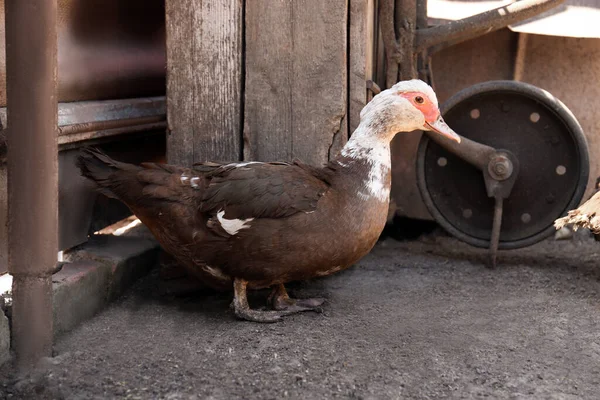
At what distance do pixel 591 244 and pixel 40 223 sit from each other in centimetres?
337

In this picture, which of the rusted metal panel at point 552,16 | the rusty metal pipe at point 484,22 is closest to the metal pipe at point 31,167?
the rusty metal pipe at point 484,22

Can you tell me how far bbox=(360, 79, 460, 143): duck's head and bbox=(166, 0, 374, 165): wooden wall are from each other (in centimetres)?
28

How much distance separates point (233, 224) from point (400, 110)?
0.89 meters

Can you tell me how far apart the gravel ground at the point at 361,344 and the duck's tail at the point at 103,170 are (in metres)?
0.57

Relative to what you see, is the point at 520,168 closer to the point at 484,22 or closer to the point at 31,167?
the point at 484,22

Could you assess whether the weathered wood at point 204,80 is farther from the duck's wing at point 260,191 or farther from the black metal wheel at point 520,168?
the black metal wheel at point 520,168

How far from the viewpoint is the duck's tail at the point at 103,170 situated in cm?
336

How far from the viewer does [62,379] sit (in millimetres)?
2730

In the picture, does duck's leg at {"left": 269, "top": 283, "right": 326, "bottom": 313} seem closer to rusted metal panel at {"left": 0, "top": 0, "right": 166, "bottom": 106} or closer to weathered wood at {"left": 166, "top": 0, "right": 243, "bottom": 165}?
weathered wood at {"left": 166, "top": 0, "right": 243, "bottom": 165}

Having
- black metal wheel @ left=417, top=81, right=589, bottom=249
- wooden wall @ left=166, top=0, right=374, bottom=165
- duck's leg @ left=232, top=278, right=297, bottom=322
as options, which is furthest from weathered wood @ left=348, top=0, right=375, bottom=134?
duck's leg @ left=232, top=278, right=297, bottom=322

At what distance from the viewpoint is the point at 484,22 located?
13.4 feet

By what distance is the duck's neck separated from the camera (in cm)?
332

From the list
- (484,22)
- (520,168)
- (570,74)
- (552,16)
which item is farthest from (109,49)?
(570,74)

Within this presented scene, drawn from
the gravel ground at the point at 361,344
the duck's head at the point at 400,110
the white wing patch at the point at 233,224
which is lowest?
the gravel ground at the point at 361,344
